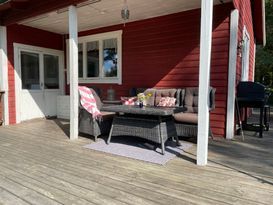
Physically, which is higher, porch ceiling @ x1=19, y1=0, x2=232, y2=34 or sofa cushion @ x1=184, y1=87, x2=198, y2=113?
porch ceiling @ x1=19, y1=0, x2=232, y2=34

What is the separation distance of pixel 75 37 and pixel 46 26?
7.81ft

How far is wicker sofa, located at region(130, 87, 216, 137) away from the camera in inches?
152

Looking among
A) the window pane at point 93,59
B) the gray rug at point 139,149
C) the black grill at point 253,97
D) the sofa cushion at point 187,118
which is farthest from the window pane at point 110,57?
the black grill at point 253,97

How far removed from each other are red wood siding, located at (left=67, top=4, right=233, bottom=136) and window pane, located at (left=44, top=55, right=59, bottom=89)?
180 centimetres

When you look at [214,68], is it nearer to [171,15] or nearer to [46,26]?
[171,15]

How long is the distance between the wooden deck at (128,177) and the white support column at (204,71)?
286 millimetres

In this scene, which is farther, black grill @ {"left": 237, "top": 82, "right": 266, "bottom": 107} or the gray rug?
black grill @ {"left": 237, "top": 82, "right": 266, "bottom": 107}

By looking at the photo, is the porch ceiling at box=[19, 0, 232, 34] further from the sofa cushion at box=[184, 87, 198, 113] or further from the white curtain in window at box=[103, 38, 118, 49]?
the sofa cushion at box=[184, 87, 198, 113]

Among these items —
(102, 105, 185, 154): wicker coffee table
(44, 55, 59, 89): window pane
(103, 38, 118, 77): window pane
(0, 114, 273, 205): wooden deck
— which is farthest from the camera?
(44, 55, 59, 89): window pane

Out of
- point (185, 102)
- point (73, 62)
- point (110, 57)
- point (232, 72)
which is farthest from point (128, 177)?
point (110, 57)

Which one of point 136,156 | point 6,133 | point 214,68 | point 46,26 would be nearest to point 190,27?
point 214,68

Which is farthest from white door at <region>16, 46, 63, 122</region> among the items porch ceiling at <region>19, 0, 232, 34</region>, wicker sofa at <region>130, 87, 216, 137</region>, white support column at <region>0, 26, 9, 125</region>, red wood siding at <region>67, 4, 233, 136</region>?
wicker sofa at <region>130, 87, 216, 137</region>

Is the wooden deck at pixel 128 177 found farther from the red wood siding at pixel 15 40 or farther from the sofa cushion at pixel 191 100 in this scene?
the red wood siding at pixel 15 40

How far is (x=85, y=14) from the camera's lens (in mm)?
4938
